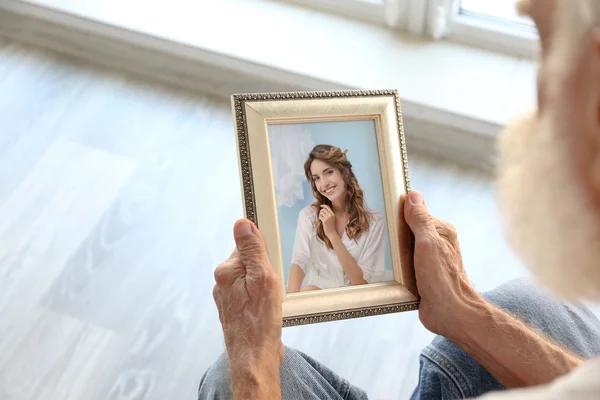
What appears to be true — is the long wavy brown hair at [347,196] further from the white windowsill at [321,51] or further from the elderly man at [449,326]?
the white windowsill at [321,51]

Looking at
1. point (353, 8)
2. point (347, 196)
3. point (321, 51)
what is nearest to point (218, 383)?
point (347, 196)

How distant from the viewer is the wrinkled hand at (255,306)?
87cm

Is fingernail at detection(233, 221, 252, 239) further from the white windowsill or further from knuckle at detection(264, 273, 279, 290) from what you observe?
the white windowsill

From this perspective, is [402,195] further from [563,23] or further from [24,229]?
[24,229]

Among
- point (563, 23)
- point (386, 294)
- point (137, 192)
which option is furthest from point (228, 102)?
point (563, 23)

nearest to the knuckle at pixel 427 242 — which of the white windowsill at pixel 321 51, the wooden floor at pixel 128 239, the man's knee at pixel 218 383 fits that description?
the man's knee at pixel 218 383

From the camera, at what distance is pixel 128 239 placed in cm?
149

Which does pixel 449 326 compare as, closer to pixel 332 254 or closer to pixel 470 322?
pixel 470 322

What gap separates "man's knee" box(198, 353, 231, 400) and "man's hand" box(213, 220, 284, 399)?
0.02 meters

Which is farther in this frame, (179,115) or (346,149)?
(179,115)

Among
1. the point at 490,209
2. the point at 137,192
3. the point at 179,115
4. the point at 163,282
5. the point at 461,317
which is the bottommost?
A: the point at 461,317

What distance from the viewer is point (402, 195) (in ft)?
3.04

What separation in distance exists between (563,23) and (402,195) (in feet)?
1.50

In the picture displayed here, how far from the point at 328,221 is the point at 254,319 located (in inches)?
7.0
